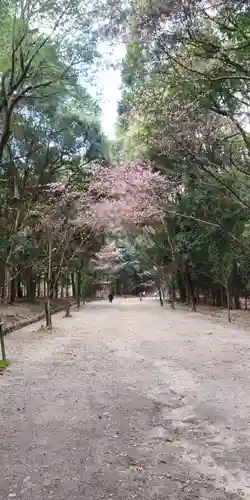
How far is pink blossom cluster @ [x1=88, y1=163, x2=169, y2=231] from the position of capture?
1572cm

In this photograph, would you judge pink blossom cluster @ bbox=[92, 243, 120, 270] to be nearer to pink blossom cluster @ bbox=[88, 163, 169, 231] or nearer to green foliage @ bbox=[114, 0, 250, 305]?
pink blossom cluster @ bbox=[88, 163, 169, 231]

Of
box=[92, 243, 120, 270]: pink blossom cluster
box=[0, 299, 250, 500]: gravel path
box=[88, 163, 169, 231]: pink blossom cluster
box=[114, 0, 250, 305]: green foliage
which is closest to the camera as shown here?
box=[0, 299, 250, 500]: gravel path

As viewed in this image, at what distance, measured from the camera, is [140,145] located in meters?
16.5

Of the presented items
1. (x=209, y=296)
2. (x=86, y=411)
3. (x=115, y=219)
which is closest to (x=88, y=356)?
(x=86, y=411)

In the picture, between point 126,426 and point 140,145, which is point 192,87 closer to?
point 126,426

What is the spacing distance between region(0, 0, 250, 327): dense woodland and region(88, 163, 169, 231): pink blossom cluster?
2.4 inches

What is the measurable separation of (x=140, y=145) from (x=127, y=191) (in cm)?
168

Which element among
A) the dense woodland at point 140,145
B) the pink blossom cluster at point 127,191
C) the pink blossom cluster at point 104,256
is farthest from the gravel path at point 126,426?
the pink blossom cluster at point 104,256

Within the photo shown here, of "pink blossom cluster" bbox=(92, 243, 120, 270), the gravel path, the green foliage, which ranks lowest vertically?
the gravel path

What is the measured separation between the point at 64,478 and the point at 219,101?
7165 mm

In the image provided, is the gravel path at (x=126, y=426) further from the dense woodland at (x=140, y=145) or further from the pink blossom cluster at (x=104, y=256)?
the pink blossom cluster at (x=104, y=256)

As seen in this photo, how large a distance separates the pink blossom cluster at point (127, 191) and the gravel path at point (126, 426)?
6927 mm

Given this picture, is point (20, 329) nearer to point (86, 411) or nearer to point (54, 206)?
point (54, 206)

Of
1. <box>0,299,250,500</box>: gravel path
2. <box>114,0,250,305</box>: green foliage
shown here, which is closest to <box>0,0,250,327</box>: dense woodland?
<box>114,0,250,305</box>: green foliage
